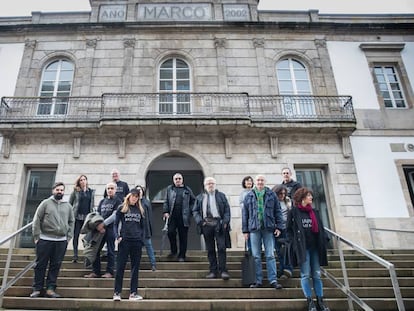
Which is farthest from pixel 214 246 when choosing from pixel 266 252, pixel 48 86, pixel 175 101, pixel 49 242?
pixel 48 86

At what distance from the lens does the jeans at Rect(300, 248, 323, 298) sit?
4.59 m

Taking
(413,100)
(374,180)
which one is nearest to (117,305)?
(374,180)

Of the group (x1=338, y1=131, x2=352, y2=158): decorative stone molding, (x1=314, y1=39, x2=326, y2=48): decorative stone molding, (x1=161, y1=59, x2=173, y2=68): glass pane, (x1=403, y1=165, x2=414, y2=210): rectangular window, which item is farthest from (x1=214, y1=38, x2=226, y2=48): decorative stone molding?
(x1=403, y1=165, x2=414, y2=210): rectangular window

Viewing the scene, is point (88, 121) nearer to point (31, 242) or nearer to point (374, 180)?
point (31, 242)

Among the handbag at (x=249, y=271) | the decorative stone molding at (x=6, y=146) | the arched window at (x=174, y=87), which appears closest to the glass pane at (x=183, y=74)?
the arched window at (x=174, y=87)

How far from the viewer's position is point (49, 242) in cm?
517

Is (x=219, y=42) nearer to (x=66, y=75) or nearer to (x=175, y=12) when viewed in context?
(x=175, y=12)

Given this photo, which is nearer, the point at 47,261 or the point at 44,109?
the point at 47,261

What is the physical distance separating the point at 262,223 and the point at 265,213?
0.18 m

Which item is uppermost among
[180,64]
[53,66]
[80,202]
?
[53,66]

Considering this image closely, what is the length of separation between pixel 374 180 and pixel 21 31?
14.0 metres

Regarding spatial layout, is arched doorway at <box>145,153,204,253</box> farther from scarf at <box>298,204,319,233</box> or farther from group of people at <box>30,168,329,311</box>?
scarf at <box>298,204,319,233</box>

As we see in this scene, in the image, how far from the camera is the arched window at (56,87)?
11.4 metres

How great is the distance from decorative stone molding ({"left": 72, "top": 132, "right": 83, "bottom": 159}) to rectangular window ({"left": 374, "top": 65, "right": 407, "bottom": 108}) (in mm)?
10694
